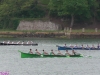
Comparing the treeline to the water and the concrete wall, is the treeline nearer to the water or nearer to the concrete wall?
the concrete wall

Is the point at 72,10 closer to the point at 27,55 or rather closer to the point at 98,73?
the point at 27,55

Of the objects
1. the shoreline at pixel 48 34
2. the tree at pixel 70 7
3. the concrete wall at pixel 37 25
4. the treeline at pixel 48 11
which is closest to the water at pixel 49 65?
the shoreline at pixel 48 34

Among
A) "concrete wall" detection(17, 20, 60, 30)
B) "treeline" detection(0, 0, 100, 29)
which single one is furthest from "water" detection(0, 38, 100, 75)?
"concrete wall" detection(17, 20, 60, 30)

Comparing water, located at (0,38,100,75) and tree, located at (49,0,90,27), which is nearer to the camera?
water, located at (0,38,100,75)

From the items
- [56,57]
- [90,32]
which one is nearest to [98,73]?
[56,57]

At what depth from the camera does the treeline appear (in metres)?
133

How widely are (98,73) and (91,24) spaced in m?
71.1

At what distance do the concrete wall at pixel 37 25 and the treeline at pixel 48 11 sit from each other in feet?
5.29

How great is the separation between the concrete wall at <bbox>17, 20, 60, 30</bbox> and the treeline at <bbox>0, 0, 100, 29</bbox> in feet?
5.29

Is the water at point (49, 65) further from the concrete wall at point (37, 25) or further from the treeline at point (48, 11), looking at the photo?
the concrete wall at point (37, 25)

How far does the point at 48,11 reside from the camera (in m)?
141

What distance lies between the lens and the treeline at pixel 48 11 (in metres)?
133

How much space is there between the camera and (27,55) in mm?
81688

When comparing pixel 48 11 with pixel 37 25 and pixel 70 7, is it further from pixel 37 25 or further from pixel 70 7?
pixel 70 7
